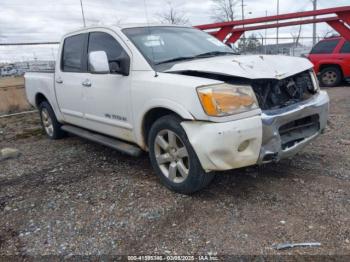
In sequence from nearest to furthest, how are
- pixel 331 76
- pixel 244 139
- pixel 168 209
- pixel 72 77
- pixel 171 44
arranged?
pixel 244 139, pixel 168 209, pixel 171 44, pixel 72 77, pixel 331 76

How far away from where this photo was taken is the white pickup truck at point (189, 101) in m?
2.92

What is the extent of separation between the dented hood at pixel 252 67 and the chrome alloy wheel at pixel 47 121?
3.49 metres

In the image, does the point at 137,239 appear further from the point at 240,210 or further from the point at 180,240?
the point at 240,210

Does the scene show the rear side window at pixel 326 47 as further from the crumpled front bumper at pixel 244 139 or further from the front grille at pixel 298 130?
the crumpled front bumper at pixel 244 139

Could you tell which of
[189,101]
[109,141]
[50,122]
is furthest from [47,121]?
[189,101]

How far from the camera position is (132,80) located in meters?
3.64

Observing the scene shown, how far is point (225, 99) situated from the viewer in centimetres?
291

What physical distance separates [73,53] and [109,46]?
41.1 inches

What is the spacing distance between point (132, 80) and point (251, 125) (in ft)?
4.68

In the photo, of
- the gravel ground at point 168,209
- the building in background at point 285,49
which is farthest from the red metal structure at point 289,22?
the building in background at point 285,49

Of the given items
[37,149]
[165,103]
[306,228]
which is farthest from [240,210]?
[37,149]

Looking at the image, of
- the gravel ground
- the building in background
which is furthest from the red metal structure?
the building in background

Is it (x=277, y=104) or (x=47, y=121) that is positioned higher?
(x=277, y=104)

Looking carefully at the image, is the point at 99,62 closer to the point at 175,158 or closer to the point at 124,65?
the point at 124,65
